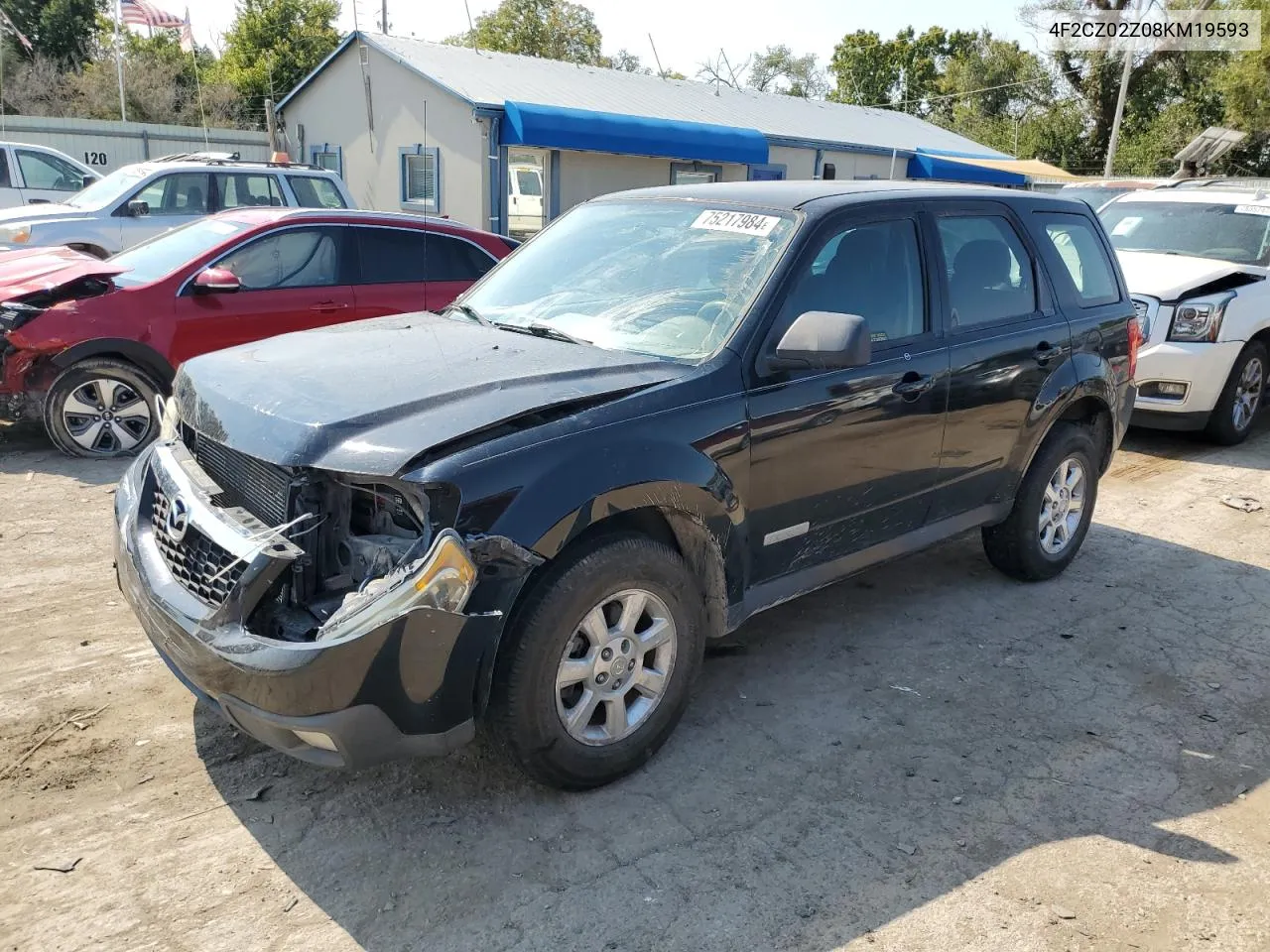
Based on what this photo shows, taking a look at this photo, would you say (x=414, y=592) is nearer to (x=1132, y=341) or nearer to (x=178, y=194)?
(x=1132, y=341)

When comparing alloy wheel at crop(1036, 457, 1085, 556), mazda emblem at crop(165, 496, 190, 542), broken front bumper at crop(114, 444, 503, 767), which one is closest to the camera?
broken front bumper at crop(114, 444, 503, 767)

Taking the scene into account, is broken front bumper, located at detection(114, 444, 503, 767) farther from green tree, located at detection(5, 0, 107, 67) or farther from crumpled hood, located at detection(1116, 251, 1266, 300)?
green tree, located at detection(5, 0, 107, 67)

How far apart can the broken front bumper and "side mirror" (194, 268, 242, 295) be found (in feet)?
14.2

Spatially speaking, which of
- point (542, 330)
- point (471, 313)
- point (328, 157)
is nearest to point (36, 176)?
point (328, 157)

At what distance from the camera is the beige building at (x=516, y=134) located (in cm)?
1794

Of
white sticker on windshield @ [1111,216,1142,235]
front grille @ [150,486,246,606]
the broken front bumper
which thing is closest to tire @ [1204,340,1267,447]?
white sticker on windshield @ [1111,216,1142,235]

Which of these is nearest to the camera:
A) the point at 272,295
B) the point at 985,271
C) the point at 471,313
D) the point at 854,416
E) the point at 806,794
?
the point at 806,794

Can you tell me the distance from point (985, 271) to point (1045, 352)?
0.51 meters

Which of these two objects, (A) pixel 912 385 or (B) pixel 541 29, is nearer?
(A) pixel 912 385

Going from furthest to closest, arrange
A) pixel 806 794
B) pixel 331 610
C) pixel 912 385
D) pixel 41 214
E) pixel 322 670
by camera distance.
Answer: pixel 41 214, pixel 912 385, pixel 806 794, pixel 331 610, pixel 322 670

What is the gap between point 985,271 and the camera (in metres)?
4.57

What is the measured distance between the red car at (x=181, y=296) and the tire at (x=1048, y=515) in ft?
13.0

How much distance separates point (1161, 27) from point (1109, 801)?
132ft

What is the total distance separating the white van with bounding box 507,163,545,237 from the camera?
61.5 ft
